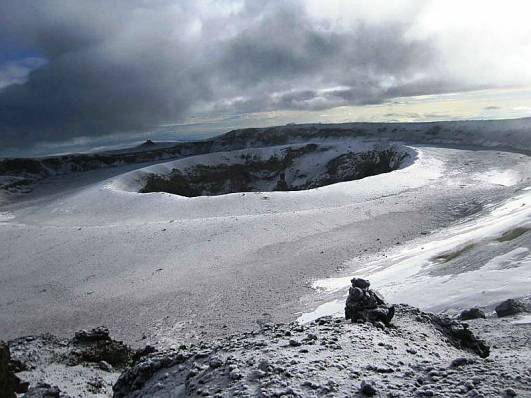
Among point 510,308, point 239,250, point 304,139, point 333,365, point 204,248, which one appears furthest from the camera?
point 304,139

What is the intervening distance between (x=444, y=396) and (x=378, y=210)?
2113 centimetres

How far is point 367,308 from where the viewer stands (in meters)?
8.31

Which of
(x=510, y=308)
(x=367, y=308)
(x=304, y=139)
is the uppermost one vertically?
(x=304, y=139)

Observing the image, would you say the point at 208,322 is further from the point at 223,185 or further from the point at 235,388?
the point at 223,185

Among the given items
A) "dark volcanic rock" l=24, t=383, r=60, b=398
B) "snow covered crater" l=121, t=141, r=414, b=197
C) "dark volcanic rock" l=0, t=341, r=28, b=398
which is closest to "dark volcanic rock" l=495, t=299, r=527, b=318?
"dark volcanic rock" l=24, t=383, r=60, b=398

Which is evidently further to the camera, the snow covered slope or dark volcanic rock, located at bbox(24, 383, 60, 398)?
the snow covered slope

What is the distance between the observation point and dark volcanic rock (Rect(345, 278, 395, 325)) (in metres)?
8.02

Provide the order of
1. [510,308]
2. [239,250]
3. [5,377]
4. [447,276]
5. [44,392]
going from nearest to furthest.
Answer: [44,392] → [5,377] → [510,308] → [447,276] → [239,250]

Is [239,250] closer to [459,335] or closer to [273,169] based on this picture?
[459,335]

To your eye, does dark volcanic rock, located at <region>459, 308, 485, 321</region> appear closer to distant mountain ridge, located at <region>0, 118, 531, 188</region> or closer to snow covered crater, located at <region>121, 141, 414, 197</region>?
snow covered crater, located at <region>121, 141, 414, 197</region>

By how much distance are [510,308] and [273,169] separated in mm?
56694

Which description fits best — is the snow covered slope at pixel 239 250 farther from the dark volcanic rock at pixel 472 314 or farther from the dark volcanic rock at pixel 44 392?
the dark volcanic rock at pixel 44 392

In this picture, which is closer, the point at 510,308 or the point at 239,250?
the point at 510,308

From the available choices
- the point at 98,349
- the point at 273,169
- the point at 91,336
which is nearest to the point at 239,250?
the point at 91,336
